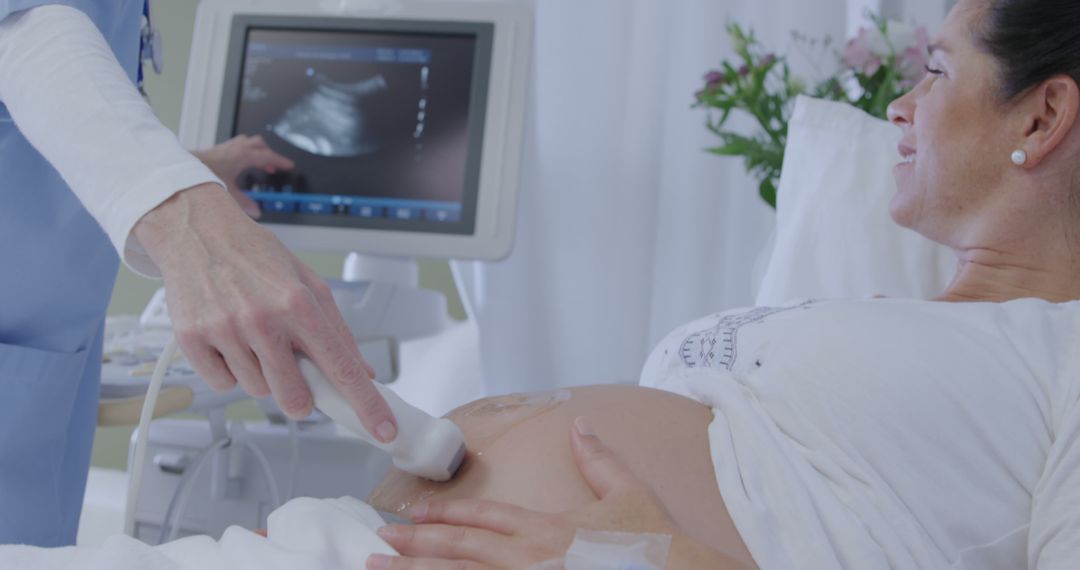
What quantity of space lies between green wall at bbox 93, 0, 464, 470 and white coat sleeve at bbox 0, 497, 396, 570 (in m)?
1.59

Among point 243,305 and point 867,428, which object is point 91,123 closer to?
point 243,305

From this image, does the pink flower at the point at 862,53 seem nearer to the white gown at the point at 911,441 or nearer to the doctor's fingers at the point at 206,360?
the white gown at the point at 911,441

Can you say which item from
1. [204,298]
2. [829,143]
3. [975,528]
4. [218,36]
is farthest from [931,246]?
[218,36]

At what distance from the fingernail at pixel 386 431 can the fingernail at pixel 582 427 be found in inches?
7.5

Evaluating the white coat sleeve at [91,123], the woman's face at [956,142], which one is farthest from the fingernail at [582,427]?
the woman's face at [956,142]

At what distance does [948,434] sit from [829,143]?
0.71 metres

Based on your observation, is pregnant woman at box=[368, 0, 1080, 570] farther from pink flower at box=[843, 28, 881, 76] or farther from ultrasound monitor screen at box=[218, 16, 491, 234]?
ultrasound monitor screen at box=[218, 16, 491, 234]

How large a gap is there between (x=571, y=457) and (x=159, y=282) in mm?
1884

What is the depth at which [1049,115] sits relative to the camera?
111 centimetres

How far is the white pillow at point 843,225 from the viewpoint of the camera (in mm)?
1463

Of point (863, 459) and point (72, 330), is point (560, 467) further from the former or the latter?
point (72, 330)

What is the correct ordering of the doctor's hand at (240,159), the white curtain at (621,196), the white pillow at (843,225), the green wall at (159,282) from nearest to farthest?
the white pillow at (843,225) < the doctor's hand at (240,159) < the white curtain at (621,196) < the green wall at (159,282)

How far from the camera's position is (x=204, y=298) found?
675 millimetres

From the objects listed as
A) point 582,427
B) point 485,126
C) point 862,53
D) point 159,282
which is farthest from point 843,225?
point 159,282
